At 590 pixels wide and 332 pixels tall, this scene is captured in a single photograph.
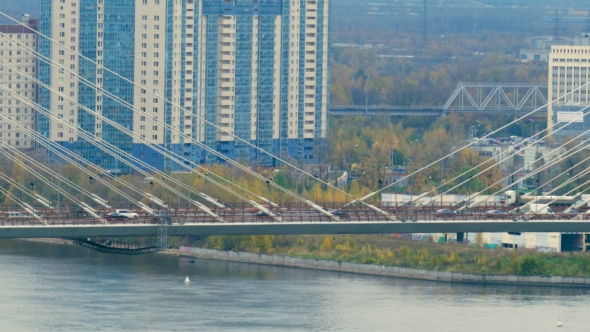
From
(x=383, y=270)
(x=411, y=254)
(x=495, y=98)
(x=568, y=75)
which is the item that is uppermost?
(x=568, y=75)

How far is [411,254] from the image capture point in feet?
70.2

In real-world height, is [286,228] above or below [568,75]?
below

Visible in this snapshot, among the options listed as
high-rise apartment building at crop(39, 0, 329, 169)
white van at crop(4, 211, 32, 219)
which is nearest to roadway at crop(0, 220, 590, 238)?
white van at crop(4, 211, 32, 219)

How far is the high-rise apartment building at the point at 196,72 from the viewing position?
91.7ft

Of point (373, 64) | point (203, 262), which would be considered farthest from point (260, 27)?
point (373, 64)

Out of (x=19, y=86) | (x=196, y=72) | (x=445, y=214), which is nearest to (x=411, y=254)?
(x=445, y=214)

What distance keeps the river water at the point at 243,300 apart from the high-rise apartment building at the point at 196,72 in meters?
6.49

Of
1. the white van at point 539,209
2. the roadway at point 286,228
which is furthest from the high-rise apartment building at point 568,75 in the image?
the roadway at point 286,228

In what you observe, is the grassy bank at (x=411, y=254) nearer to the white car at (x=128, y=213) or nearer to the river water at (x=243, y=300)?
the river water at (x=243, y=300)

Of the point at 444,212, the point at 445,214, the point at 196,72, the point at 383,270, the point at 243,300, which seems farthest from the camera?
the point at 196,72

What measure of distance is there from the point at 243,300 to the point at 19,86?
40.7ft

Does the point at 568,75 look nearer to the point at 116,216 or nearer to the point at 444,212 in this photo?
the point at 444,212

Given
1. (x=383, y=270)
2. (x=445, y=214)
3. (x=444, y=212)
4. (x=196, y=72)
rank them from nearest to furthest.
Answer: (x=445, y=214)
(x=444, y=212)
(x=383, y=270)
(x=196, y=72)

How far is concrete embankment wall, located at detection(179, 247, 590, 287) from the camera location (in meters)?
20.2
